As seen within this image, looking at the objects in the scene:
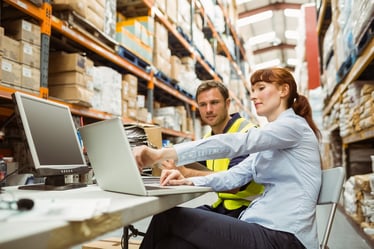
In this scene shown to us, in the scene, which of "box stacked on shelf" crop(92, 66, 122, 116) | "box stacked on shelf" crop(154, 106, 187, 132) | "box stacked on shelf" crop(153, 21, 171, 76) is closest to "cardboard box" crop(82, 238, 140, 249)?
"box stacked on shelf" crop(92, 66, 122, 116)

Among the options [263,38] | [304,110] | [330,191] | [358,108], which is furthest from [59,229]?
[263,38]

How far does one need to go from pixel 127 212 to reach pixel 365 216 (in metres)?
2.94

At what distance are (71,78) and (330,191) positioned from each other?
236 cm

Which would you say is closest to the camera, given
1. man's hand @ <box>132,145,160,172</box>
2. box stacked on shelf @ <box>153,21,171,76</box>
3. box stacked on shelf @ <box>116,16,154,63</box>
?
man's hand @ <box>132,145,160,172</box>

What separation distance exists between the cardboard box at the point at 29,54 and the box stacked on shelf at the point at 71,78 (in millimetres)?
430

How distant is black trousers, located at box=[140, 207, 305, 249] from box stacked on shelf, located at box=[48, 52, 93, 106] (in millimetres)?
1909

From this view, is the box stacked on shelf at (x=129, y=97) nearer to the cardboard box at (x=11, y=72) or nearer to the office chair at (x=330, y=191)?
the cardboard box at (x=11, y=72)

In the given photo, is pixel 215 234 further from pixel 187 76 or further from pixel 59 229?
pixel 187 76

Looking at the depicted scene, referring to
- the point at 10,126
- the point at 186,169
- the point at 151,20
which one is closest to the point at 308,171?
the point at 186,169

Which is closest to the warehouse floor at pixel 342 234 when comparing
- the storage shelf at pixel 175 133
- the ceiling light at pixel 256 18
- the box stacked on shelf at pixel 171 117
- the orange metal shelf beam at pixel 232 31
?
the storage shelf at pixel 175 133

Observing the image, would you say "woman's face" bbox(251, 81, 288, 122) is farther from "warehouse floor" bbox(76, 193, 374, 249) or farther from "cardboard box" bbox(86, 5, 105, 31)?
"cardboard box" bbox(86, 5, 105, 31)

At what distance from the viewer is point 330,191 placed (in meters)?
1.40

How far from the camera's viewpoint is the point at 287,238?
51.2 inches

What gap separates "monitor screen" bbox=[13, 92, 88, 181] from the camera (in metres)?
1.37
